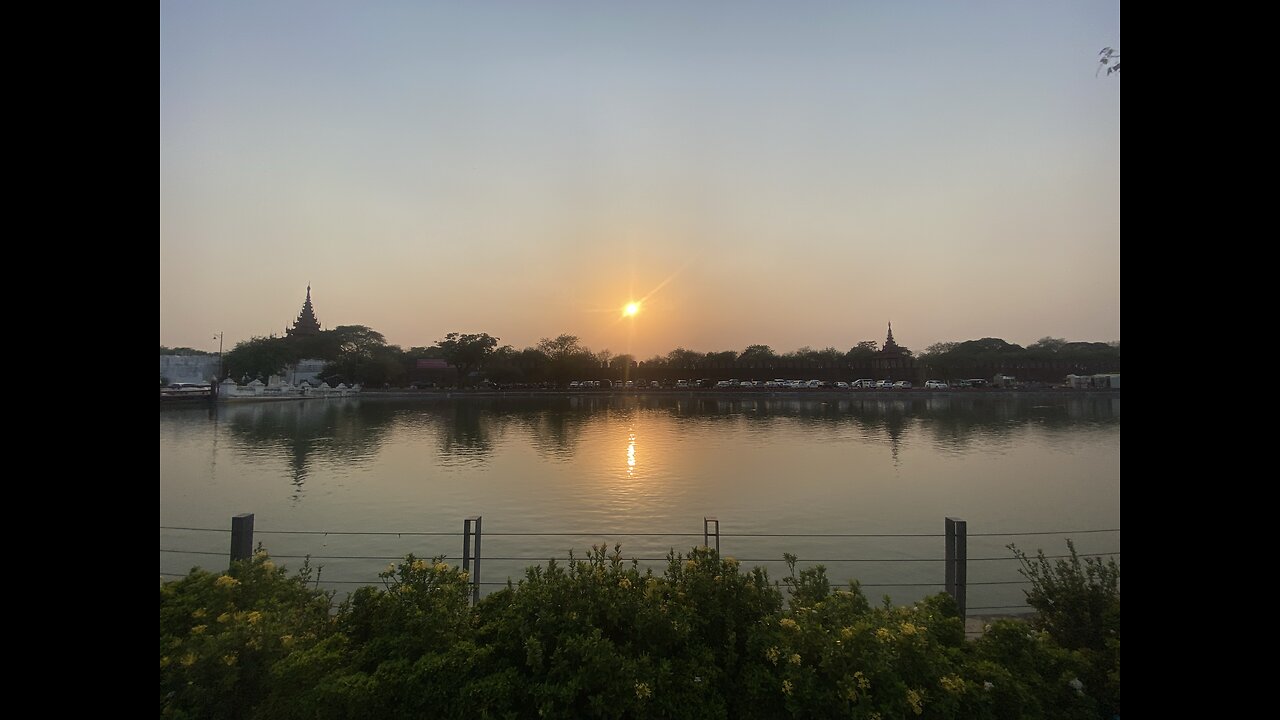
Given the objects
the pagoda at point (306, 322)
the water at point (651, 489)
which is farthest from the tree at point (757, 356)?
the pagoda at point (306, 322)

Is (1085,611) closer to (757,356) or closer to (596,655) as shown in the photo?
(596,655)

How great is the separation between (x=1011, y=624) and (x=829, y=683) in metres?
0.99

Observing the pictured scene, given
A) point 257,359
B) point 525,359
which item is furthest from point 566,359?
point 257,359

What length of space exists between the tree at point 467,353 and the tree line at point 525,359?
0.36ft

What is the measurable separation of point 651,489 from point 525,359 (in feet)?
151

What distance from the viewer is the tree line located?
1928 inches

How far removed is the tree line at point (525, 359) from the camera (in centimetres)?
4897

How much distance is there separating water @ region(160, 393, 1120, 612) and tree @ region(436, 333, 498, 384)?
2418 centimetres

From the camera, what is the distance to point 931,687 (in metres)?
2.14

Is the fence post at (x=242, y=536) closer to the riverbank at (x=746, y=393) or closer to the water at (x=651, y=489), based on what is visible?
the water at (x=651, y=489)
